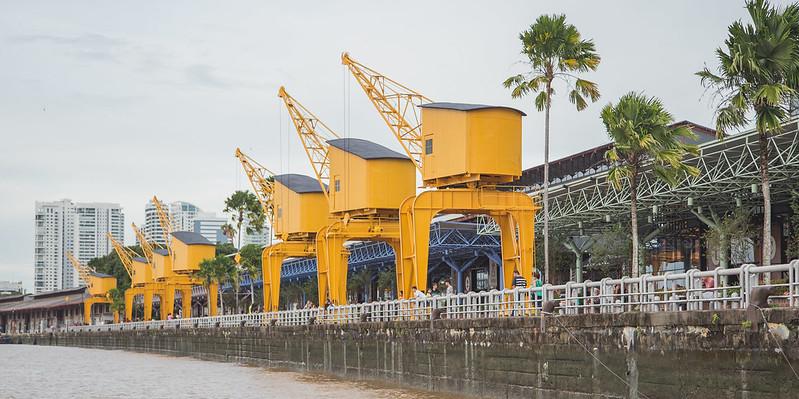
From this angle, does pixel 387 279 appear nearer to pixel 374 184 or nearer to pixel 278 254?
pixel 278 254

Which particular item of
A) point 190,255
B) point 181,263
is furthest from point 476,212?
point 181,263

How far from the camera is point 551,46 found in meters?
44.4

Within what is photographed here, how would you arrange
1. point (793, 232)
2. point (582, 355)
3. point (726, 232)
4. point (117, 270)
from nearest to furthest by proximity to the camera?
point (582, 355), point (726, 232), point (793, 232), point (117, 270)

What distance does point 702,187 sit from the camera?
165 feet

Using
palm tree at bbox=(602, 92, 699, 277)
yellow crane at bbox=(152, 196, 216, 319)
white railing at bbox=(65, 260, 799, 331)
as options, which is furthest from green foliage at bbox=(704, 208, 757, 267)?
yellow crane at bbox=(152, 196, 216, 319)

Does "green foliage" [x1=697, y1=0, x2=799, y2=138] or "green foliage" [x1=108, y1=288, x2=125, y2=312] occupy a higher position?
"green foliage" [x1=697, y1=0, x2=799, y2=138]

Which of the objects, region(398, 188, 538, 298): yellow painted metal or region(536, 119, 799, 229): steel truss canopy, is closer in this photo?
region(536, 119, 799, 229): steel truss canopy

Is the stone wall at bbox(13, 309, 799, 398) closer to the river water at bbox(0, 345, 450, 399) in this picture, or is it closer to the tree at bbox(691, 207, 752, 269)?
the river water at bbox(0, 345, 450, 399)

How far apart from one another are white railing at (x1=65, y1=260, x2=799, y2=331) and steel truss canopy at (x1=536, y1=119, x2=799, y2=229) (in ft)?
16.2

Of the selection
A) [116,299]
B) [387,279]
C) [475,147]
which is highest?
[475,147]

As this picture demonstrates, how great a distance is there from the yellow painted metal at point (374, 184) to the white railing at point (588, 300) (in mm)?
6821

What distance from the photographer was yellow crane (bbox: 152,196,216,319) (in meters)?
113

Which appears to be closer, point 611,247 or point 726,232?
point 726,232

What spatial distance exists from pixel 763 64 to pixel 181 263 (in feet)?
305
